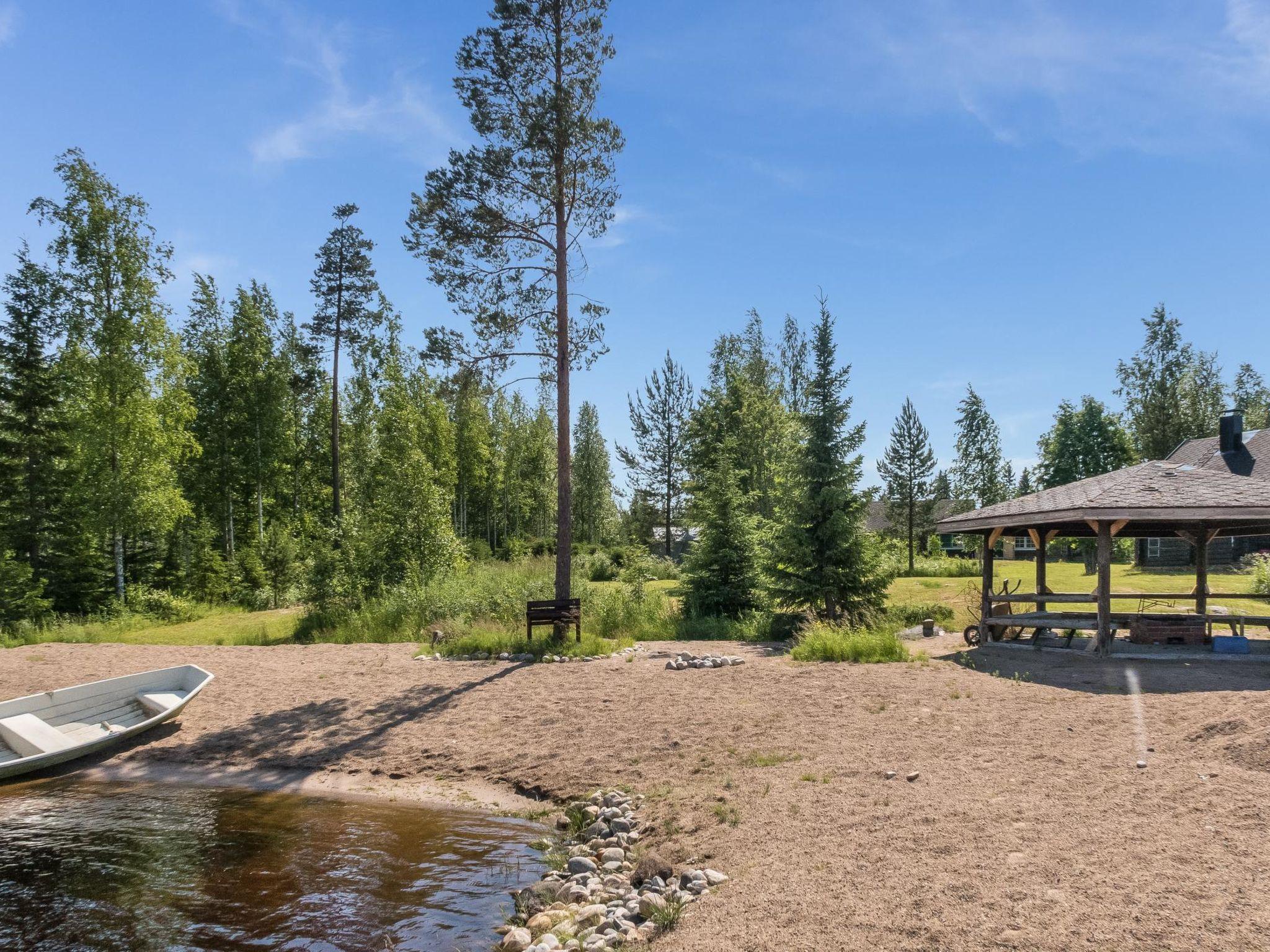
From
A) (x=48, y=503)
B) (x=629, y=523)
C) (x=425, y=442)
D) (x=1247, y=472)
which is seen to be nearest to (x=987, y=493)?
(x=1247, y=472)

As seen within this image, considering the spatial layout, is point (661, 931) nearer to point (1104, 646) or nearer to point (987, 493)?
point (1104, 646)

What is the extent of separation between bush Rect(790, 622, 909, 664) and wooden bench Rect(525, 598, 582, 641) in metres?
4.15

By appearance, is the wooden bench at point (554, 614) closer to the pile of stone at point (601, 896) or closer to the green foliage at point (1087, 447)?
the pile of stone at point (601, 896)

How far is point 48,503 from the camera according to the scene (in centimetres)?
2231

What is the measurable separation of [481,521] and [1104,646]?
42546mm

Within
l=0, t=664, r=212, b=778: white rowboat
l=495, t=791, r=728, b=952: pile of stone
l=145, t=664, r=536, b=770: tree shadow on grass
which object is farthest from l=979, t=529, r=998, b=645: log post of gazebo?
l=0, t=664, r=212, b=778: white rowboat

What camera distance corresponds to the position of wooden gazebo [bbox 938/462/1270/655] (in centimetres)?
1158

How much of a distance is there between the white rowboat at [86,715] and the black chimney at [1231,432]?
35.6 metres

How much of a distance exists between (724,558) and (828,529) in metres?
3.01

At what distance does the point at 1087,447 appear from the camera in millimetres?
49188

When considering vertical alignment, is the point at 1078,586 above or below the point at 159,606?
above

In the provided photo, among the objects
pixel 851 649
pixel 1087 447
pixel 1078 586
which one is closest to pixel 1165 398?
pixel 1087 447

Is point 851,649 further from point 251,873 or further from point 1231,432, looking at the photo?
point 1231,432

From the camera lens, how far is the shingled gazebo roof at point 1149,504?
11461mm
